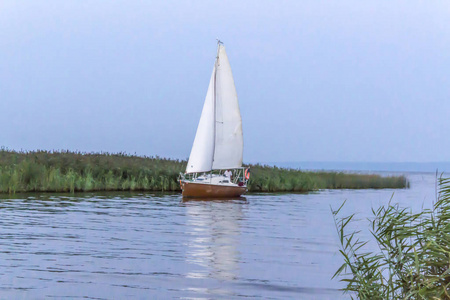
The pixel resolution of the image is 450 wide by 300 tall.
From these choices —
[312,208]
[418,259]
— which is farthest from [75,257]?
[312,208]

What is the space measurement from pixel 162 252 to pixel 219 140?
21.8m

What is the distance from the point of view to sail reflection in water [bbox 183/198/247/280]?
11.9 metres

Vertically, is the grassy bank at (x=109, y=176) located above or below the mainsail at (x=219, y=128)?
below

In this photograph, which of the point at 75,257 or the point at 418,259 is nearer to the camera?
the point at 418,259

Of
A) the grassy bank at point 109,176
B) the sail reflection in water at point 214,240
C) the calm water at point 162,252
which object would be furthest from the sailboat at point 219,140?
the calm water at point 162,252

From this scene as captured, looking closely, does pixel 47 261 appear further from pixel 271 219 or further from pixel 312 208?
pixel 312 208

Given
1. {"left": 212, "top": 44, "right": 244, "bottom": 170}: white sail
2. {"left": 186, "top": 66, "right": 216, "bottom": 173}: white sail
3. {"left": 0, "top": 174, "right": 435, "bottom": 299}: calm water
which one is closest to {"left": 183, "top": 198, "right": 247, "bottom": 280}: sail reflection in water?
{"left": 0, "top": 174, "right": 435, "bottom": 299}: calm water

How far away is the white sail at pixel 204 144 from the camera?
3447 cm

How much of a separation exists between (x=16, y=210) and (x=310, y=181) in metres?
26.1

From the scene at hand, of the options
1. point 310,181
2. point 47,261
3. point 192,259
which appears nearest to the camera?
point 47,261

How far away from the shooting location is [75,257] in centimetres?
1285

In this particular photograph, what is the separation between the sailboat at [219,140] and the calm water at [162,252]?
763 cm

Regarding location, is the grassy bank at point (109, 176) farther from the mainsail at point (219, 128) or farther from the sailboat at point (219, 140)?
the mainsail at point (219, 128)

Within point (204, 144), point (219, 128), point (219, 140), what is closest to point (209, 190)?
point (204, 144)
